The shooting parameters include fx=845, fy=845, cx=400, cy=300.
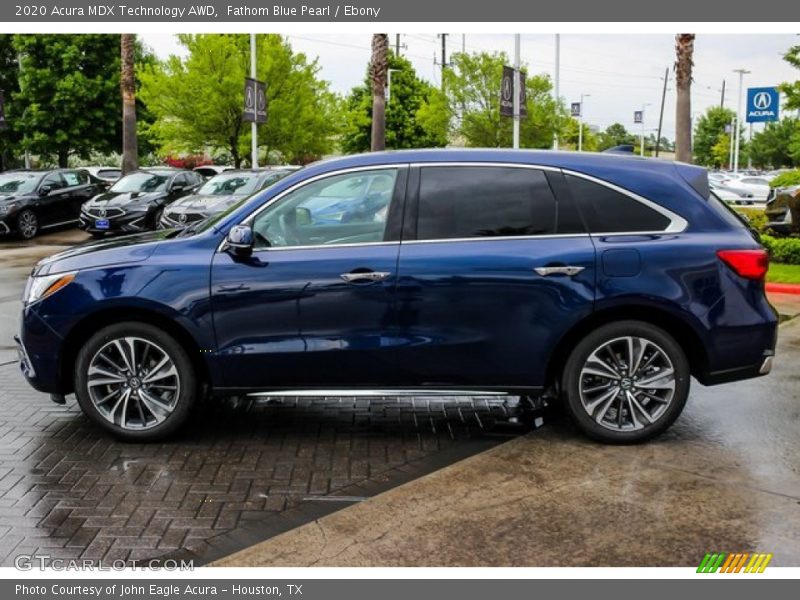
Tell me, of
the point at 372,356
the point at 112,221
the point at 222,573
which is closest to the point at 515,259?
the point at 372,356

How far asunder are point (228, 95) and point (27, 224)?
466 inches

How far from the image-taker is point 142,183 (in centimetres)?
2045

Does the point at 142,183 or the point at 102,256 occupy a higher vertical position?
the point at 142,183

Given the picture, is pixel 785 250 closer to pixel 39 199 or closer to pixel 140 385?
pixel 140 385

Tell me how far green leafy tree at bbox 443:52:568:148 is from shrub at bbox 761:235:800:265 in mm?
25744

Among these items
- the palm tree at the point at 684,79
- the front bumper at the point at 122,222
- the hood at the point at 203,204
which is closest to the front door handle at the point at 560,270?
the hood at the point at 203,204

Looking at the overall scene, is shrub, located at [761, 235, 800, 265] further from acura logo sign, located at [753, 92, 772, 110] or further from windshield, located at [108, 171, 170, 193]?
windshield, located at [108, 171, 170, 193]

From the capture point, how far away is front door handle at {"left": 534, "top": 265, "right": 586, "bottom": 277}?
5.26 metres

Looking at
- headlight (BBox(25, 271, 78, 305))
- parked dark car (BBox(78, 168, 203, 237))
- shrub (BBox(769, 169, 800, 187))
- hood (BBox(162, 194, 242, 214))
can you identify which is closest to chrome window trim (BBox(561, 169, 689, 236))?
headlight (BBox(25, 271, 78, 305))

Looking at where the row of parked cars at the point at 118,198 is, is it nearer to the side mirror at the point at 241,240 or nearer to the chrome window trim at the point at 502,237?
the chrome window trim at the point at 502,237

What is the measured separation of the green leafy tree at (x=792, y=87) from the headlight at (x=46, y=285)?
1617 cm

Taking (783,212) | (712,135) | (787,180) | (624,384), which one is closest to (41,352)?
(624,384)

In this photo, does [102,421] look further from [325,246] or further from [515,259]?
[515,259]

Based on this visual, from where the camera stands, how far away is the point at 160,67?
106 ft
